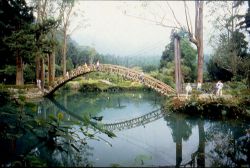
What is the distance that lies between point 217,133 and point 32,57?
58.4ft

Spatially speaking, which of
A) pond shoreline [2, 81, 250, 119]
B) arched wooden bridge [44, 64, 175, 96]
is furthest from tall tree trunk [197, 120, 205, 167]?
arched wooden bridge [44, 64, 175, 96]

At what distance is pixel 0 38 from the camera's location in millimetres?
22875

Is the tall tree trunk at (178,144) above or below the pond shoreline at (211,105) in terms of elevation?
below

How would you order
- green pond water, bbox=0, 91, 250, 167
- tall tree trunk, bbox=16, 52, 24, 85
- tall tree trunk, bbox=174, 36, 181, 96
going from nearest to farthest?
green pond water, bbox=0, 91, 250, 167 → tall tree trunk, bbox=174, 36, 181, 96 → tall tree trunk, bbox=16, 52, 24, 85

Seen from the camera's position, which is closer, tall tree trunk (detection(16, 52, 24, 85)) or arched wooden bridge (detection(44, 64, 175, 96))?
arched wooden bridge (detection(44, 64, 175, 96))

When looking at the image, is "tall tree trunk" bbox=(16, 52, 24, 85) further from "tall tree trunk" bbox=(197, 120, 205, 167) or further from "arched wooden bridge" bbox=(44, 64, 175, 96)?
"tall tree trunk" bbox=(197, 120, 205, 167)

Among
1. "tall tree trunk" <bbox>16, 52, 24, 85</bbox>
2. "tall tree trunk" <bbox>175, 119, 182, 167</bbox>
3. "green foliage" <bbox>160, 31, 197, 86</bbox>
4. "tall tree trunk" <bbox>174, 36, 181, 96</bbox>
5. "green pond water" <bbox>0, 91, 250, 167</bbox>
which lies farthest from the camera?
"green foliage" <bbox>160, 31, 197, 86</bbox>

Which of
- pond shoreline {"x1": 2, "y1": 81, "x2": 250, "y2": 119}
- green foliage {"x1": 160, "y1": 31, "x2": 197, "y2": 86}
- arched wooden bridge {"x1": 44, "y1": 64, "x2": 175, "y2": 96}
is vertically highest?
green foliage {"x1": 160, "y1": 31, "x2": 197, "y2": 86}

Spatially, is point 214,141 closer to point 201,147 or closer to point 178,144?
point 201,147

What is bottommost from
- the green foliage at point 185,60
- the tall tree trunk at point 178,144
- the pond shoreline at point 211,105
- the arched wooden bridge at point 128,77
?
the tall tree trunk at point 178,144

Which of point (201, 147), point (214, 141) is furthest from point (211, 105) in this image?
point (201, 147)

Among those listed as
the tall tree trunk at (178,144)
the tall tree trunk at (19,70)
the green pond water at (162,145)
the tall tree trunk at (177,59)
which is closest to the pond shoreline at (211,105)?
the green pond water at (162,145)

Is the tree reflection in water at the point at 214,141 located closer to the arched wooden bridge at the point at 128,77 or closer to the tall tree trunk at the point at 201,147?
the tall tree trunk at the point at 201,147

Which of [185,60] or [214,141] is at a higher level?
[185,60]
